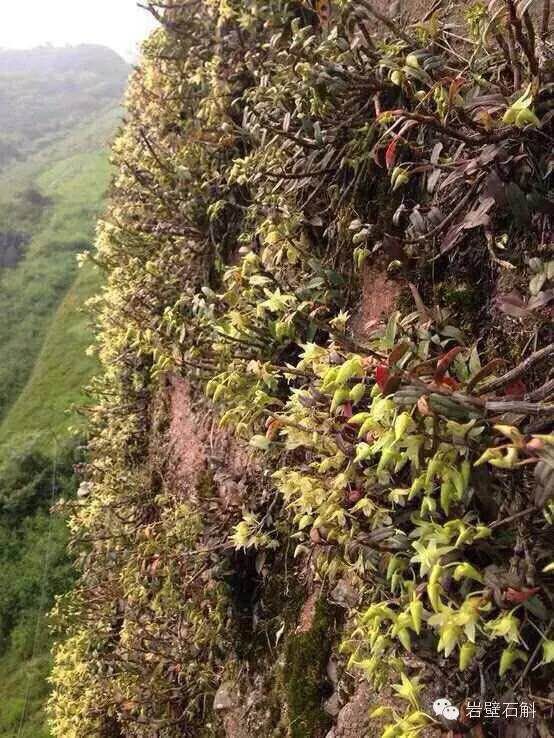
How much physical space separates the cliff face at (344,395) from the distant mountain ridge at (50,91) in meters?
38.3

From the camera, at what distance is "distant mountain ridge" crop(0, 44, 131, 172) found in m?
42.8

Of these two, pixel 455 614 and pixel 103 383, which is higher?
pixel 455 614

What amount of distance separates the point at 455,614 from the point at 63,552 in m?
9.27

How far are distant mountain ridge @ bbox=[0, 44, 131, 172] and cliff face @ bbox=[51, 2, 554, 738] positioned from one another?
38.3m

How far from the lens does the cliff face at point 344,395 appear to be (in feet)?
6.29

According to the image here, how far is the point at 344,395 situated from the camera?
215 centimetres

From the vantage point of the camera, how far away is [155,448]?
18.5 feet

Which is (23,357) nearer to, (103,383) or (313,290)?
(103,383)

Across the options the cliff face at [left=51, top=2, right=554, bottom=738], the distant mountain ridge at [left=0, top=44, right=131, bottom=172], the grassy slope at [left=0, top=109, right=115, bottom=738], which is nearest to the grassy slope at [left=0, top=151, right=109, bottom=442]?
the grassy slope at [left=0, top=109, right=115, bottom=738]

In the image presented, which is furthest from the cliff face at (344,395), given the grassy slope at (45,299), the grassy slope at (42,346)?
the grassy slope at (45,299)

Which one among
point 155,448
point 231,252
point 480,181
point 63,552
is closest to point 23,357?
point 63,552

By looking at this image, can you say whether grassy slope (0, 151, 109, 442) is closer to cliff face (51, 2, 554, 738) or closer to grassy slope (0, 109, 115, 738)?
grassy slope (0, 109, 115, 738)

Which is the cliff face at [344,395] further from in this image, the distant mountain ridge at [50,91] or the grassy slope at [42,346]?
the distant mountain ridge at [50,91]

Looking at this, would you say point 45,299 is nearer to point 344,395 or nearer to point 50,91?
point 344,395
